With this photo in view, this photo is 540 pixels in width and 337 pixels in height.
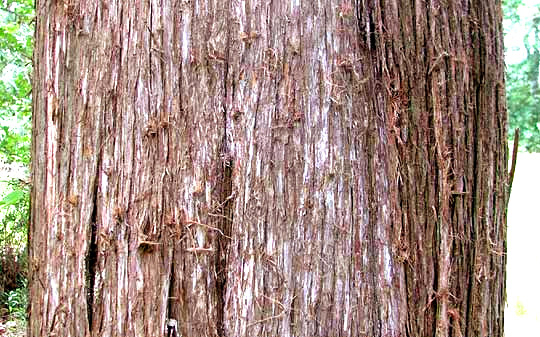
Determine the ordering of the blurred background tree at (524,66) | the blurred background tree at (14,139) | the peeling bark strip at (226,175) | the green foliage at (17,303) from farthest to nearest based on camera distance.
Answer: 1. the blurred background tree at (524,66)
2. the blurred background tree at (14,139)
3. the green foliage at (17,303)
4. the peeling bark strip at (226,175)

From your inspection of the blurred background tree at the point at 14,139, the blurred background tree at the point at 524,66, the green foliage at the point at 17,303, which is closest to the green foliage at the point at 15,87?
the blurred background tree at the point at 14,139

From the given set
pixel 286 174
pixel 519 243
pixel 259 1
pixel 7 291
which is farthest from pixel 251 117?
pixel 519 243

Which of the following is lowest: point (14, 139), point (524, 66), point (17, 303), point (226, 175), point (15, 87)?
point (17, 303)

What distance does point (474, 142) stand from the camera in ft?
5.56

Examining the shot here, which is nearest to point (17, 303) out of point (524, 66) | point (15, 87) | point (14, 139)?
point (14, 139)

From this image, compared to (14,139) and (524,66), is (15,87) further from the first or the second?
(524,66)

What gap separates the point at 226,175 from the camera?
1.48 metres

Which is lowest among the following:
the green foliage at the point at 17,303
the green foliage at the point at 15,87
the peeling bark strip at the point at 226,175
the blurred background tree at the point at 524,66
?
the green foliage at the point at 17,303

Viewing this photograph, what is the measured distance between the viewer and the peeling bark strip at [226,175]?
1.46 meters

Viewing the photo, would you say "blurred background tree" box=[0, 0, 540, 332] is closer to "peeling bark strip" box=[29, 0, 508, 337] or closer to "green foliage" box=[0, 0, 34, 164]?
"green foliage" box=[0, 0, 34, 164]

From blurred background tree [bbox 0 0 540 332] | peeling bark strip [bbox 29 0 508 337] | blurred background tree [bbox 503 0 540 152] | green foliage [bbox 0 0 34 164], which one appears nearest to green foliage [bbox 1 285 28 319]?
blurred background tree [bbox 0 0 540 332]

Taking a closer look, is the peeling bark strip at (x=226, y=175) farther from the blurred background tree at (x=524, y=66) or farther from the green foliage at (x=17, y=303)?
the blurred background tree at (x=524, y=66)

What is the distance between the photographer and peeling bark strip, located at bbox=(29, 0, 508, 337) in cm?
146

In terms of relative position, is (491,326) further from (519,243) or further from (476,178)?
(519,243)
